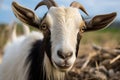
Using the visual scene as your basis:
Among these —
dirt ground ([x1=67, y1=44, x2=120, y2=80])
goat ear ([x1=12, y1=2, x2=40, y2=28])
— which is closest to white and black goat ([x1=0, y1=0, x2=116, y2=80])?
goat ear ([x1=12, y1=2, x2=40, y2=28])

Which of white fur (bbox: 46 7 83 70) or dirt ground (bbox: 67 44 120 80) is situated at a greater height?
white fur (bbox: 46 7 83 70)

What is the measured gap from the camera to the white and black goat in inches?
258

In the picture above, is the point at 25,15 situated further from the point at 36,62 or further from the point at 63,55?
the point at 63,55

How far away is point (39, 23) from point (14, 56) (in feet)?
4.71

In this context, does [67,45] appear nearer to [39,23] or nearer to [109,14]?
[39,23]

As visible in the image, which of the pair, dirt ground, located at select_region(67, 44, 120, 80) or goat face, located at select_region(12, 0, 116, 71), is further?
dirt ground, located at select_region(67, 44, 120, 80)

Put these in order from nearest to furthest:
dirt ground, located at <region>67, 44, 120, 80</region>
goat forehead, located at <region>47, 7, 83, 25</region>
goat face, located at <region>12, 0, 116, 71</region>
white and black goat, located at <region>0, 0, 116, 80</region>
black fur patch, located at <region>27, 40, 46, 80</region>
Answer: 1. goat face, located at <region>12, 0, 116, 71</region>
2. white and black goat, located at <region>0, 0, 116, 80</region>
3. goat forehead, located at <region>47, 7, 83, 25</region>
4. black fur patch, located at <region>27, 40, 46, 80</region>
5. dirt ground, located at <region>67, 44, 120, 80</region>

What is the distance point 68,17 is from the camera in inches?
273

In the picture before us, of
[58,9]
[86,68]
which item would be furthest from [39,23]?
[86,68]

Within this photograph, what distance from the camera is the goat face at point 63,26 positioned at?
6434 mm

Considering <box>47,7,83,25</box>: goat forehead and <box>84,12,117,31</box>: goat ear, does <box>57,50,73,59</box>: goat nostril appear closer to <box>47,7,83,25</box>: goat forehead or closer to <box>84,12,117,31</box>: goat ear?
<box>47,7,83,25</box>: goat forehead

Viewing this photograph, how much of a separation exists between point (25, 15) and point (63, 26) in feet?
2.89

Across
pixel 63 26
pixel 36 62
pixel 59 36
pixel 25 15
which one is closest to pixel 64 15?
pixel 63 26

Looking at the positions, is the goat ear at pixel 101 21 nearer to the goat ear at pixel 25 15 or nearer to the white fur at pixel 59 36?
the white fur at pixel 59 36
